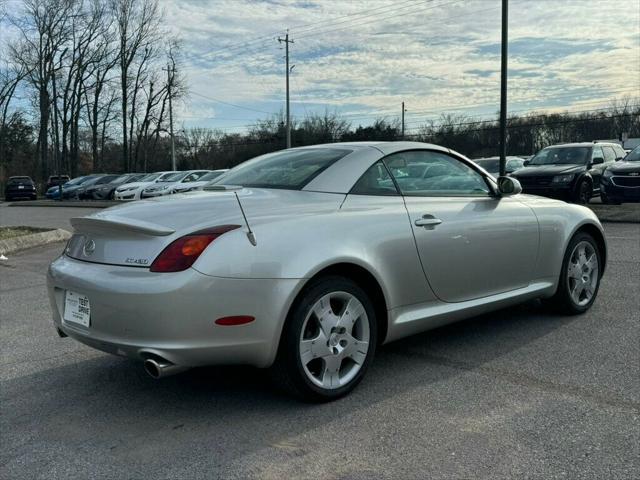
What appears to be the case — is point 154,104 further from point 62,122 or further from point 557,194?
point 557,194

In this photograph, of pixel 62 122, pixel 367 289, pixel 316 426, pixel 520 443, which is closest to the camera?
pixel 520 443

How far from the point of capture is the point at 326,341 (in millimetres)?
3275

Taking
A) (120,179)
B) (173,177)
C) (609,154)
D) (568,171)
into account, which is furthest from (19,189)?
(609,154)

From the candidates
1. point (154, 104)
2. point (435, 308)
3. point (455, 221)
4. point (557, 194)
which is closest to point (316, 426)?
point (435, 308)

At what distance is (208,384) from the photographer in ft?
12.1

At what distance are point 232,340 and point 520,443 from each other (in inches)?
57.8

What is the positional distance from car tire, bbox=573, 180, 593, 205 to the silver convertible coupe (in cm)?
1110

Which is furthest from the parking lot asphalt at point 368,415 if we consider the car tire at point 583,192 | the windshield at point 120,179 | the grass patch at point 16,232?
the windshield at point 120,179

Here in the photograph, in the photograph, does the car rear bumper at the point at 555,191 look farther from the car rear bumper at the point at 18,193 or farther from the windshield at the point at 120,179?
the car rear bumper at the point at 18,193

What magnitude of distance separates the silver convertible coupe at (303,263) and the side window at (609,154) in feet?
42.4

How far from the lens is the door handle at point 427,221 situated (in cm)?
376

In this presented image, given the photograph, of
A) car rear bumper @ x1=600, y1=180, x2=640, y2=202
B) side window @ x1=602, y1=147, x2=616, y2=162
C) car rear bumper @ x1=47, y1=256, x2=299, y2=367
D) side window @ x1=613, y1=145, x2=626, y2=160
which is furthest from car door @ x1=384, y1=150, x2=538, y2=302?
side window @ x1=613, y1=145, x2=626, y2=160

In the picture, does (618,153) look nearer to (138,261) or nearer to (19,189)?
(138,261)

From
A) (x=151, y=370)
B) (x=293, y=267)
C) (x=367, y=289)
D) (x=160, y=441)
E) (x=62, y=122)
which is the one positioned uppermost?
(x=62, y=122)
